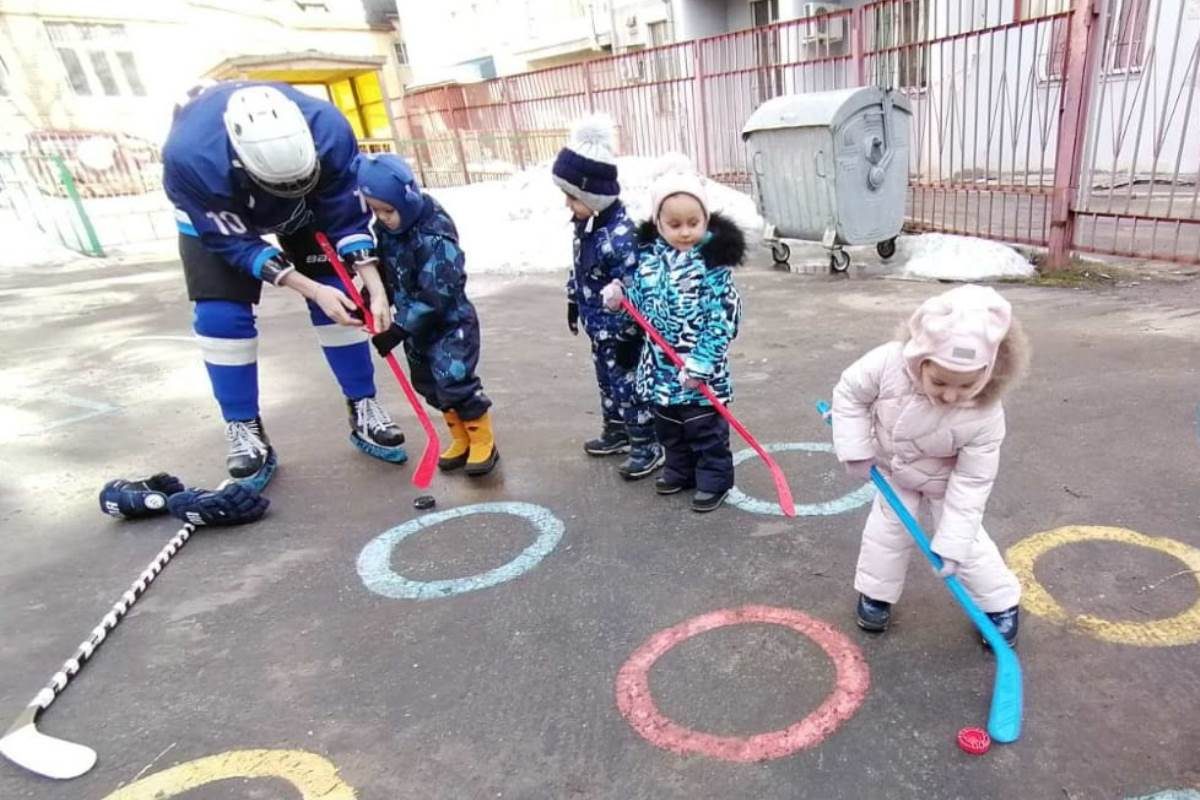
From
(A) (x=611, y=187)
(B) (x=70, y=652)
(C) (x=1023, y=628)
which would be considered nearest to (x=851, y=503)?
(C) (x=1023, y=628)

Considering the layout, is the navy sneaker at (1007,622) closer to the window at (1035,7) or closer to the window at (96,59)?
the window at (1035,7)

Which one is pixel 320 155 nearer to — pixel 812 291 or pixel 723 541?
pixel 723 541

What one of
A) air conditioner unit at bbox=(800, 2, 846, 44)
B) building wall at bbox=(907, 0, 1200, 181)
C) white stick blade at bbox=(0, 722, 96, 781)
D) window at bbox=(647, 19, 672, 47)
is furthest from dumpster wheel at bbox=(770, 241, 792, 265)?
window at bbox=(647, 19, 672, 47)

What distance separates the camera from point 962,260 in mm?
6145

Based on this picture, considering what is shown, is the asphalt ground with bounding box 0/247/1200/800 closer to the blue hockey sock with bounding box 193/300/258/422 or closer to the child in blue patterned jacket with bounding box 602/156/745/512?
the child in blue patterned jacket with bounding box 602/156/745/512

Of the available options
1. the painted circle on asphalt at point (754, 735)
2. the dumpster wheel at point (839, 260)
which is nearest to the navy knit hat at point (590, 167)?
the painted circle on asphalt at point (754, 735)

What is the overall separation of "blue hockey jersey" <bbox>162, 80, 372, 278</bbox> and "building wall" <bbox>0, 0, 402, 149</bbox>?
48.6 feet

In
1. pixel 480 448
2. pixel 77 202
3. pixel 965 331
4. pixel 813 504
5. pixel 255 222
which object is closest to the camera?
pixel 965 331

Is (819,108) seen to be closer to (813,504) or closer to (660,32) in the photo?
(813,504)

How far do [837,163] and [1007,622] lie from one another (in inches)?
194

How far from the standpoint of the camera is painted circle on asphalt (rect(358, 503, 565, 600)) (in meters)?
2.46

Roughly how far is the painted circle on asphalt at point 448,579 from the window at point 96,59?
23.1m

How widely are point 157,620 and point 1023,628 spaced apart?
2.63 m

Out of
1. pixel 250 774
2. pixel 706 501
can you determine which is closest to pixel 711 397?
pixel 706 501
